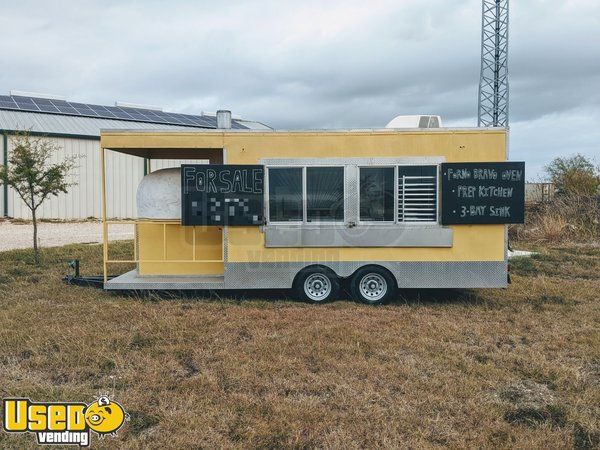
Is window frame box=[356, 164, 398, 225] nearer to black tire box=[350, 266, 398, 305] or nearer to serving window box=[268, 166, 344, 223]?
serving window box=[268, 166, 344, 223]

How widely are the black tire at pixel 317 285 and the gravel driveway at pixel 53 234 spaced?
1075 centimetres

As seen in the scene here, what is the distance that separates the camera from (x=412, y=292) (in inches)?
335

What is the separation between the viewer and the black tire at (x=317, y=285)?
759 centimetres

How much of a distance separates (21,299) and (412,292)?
6451mm

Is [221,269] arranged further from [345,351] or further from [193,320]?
[345,351]

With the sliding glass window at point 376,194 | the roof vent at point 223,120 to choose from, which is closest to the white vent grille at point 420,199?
the sliding glass window at point 376,194

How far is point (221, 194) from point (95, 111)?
24.3 meters

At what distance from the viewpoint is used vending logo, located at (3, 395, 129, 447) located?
354cm

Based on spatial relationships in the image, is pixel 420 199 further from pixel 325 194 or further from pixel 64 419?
pixel 64 419

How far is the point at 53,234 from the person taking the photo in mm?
18641

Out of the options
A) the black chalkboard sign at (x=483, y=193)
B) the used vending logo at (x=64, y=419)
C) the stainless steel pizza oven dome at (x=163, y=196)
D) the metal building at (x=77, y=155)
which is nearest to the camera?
the used vending logo at (x=64, y=419)

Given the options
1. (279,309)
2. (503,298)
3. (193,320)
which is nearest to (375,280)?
(279,309)

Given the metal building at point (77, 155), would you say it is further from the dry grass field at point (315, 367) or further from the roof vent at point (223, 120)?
the dry grass field at point (315, 367)

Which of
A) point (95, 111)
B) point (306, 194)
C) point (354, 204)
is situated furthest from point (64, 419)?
point (95, 111)
